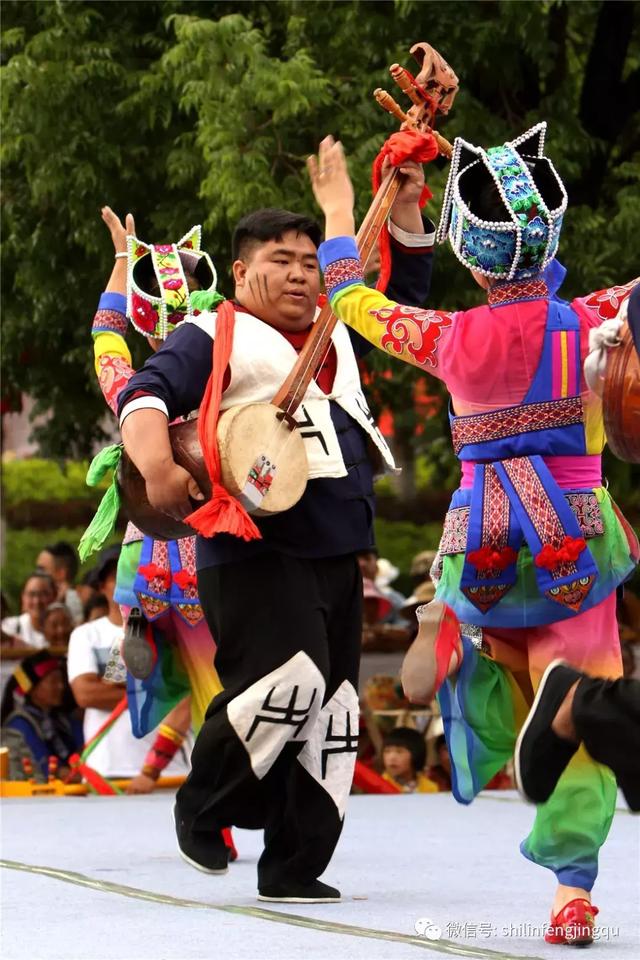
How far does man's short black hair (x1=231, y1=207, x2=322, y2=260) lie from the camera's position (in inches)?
224

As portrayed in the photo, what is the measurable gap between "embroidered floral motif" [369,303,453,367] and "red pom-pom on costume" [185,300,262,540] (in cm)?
60

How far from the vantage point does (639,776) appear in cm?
417

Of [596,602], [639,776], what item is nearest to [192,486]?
[596,602]

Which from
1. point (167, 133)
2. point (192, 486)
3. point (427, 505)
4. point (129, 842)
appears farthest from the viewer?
point (427, 505)

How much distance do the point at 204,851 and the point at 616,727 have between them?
171cm

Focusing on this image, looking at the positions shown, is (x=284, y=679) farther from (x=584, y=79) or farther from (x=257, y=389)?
(x=584, y=79)

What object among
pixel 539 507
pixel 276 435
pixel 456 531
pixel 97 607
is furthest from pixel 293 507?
pixel 97 607

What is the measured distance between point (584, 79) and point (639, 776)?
25.6ft

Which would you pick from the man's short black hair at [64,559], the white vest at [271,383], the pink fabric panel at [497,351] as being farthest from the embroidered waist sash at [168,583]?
the man's short black hair at [64,559]

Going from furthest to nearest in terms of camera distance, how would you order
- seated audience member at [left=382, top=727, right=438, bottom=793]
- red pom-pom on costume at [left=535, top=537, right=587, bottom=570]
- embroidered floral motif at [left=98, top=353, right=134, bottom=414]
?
seated audience member at [left=382, top=727, right=438, bottom=793] < embroidered floral motif at [left=98, top=353, right=134, bottom=414] < red pom-pom on costume at [left=535, top=537, right=587, bottom=570]

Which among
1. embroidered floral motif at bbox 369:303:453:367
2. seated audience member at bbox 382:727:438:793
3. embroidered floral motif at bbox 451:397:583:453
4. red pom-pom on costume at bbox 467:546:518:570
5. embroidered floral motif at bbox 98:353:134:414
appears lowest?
seated audience member at bbox 382:727:438:793

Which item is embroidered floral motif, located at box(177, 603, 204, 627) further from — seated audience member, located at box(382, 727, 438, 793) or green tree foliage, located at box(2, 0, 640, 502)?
green tree foliage, located at box(2, 0, 640, 502)

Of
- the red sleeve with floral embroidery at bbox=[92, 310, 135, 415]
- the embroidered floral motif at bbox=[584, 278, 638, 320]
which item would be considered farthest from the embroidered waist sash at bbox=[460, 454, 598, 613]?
the red sleeve with floral embroidery at bbox=[92, 310, 135, 415]

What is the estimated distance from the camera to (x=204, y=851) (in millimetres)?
5488
